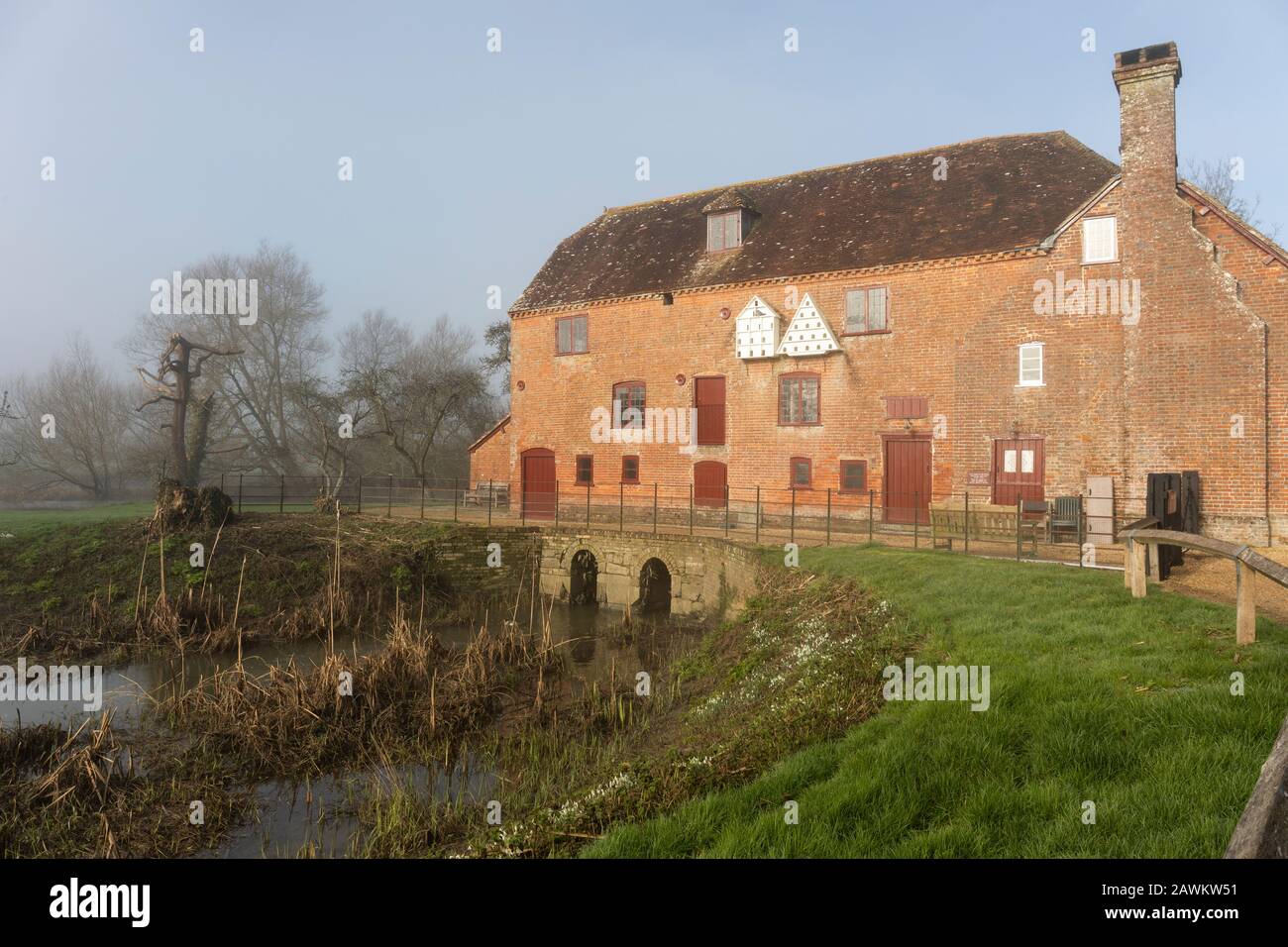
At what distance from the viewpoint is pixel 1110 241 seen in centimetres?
1717

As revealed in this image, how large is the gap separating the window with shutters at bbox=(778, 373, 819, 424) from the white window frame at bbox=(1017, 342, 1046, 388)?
16.8 feet

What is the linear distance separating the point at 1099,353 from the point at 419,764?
16507 millimetres

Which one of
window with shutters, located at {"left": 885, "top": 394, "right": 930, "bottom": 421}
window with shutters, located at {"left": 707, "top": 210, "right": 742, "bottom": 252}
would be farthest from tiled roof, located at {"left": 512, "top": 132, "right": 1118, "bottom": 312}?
window with shutters, located at {"left": 885, "top": 394, "right": 930, "bottom": 421}

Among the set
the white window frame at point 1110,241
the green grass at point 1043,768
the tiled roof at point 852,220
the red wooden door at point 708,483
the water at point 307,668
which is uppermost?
the tiled roof at point 852,220

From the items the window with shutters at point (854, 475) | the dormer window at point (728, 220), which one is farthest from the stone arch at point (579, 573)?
the dormer window at point (728, 220)

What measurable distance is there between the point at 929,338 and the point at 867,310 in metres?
1.86

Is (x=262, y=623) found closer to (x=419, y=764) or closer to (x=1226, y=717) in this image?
(x=419, y=764)

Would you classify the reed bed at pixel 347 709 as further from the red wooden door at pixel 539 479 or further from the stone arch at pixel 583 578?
the red wooden door at pixel 539 479

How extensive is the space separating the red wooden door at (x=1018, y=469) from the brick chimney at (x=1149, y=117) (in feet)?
19.0

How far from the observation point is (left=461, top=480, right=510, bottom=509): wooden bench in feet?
86.0

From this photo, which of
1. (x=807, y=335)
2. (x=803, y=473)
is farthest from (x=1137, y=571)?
(x=807, y=335)

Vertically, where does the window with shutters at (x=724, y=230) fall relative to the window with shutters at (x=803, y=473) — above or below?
above

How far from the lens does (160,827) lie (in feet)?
22.9

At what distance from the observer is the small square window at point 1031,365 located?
18031 mm
